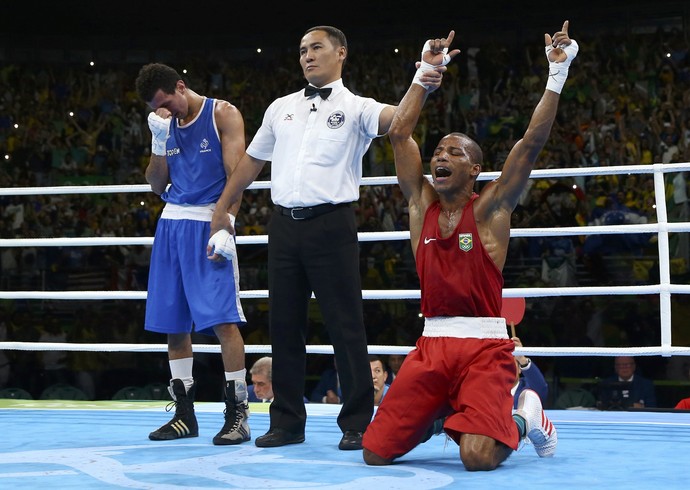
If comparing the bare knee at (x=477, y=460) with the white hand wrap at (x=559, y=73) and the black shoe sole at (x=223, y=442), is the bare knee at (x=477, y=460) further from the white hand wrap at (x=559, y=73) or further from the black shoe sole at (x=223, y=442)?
the white hand wrap at (x=559, y=73)

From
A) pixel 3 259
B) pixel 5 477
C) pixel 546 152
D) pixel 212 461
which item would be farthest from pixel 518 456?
pixel 3 259

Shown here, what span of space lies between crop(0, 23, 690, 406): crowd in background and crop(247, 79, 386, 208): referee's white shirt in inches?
174

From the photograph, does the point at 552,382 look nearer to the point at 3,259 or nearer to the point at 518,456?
the point at 518,456

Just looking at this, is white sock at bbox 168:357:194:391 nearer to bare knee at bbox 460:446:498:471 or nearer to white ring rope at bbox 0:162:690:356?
white ring rope at bbox 0:162:690:356

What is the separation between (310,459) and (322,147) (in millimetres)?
1062

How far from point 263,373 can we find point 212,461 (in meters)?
2.56

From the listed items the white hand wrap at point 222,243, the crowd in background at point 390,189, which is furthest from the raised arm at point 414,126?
the crowd in background at point 390,189

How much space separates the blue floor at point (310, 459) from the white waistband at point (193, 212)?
809 mm

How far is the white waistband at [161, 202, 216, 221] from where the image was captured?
337 centimetres

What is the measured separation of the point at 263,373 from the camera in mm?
5355

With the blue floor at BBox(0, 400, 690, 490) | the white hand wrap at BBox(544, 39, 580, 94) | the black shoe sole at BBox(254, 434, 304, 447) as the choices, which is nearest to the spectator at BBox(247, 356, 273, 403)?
the blue floor at BBox(0, 400, 690, 490)

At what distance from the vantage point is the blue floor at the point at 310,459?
2.46 metres

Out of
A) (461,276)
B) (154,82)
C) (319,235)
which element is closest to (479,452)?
(461,276)

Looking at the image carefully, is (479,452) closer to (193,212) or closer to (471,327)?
(471,327)
